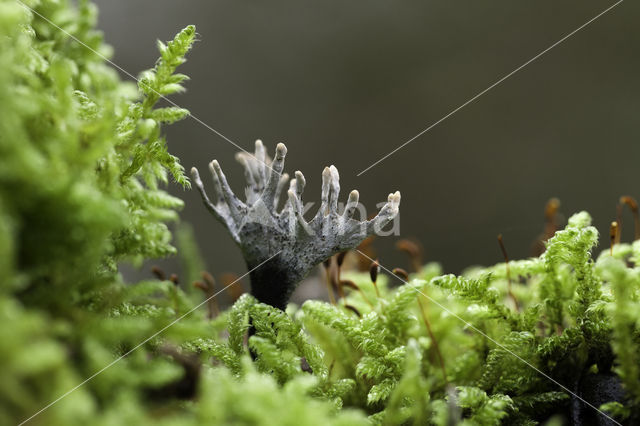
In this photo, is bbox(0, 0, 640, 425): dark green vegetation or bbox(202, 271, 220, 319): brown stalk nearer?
bbox(0, 0, 640, 425): dark green vegetation

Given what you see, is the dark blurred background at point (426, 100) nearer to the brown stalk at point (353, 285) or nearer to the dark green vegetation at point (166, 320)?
the brown stalk at point (353, 285)

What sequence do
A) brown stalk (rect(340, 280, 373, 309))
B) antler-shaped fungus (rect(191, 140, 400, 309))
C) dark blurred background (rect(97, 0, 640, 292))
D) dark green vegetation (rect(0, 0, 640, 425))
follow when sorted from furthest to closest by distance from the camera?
dark blurred background (rect(97, 0, 640, 292)), brown stalk (rect(340, 280, 373, 309)), antler-shaped fungus (rect(191, 140, 400, 309)), dark green vegetation (rect(0, 0, 640, 425))

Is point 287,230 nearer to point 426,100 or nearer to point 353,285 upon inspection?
point 353,285

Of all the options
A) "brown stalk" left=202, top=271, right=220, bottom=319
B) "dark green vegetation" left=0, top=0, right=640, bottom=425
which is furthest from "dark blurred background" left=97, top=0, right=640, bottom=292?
"dark green vegetation" left=0, top=0, right=640, bottom=425

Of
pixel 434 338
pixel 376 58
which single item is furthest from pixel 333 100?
pixel 434 338

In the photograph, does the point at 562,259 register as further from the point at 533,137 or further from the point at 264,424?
the point at 533,137

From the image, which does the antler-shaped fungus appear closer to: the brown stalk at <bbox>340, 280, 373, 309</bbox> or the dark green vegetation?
the dark green vegetation
